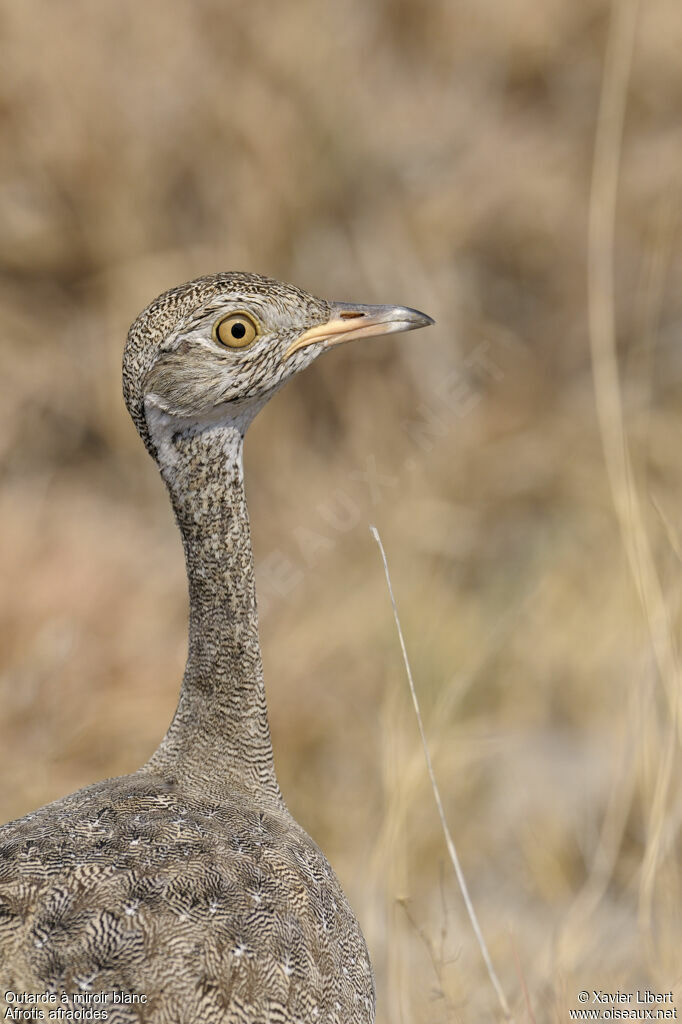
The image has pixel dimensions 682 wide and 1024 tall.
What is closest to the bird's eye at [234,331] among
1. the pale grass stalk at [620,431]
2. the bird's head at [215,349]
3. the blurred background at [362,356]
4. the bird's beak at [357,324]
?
the bird's head at [215,349]

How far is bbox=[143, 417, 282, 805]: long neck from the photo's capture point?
3.22m

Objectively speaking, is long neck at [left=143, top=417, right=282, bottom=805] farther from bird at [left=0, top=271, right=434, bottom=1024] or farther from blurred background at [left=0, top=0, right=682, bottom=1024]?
blurred background at [left=0, top=0, right=682, bottom=1024]

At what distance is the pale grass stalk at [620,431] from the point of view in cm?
394

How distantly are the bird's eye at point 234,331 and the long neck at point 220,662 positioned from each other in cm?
23

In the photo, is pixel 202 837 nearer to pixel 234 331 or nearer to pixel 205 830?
pixel 205 830

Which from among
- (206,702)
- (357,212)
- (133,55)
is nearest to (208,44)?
(133,55)

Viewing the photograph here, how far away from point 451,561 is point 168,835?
461 cm

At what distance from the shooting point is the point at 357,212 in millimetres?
7516

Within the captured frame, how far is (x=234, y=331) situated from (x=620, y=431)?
2133 mm

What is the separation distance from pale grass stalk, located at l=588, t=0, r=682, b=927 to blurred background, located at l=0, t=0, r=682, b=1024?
29 centimetres

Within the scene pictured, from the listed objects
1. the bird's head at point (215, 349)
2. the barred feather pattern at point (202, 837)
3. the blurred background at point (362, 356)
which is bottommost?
the barred feather pattern at point (202, 837)

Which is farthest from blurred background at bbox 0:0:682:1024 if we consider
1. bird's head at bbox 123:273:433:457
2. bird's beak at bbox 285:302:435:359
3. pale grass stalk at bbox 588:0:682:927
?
bird's head at bbox 123:273:433:457

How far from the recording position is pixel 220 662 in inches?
130

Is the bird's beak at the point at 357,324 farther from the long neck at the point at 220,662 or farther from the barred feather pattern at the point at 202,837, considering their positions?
the long neck at the point at 220,662
